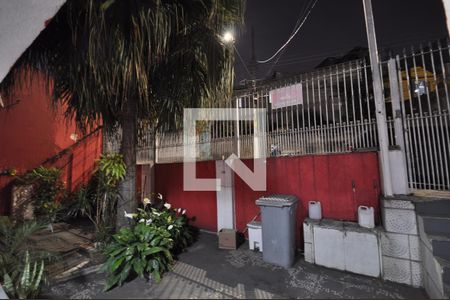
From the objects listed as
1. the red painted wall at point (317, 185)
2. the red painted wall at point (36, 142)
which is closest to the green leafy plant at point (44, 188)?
the red painted wall at point (36, 142)

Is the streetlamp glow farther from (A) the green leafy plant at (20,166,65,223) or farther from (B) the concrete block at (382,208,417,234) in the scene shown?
(A) the green leafy plant at (20,166,65,223)

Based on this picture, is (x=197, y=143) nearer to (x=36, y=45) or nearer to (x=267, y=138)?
(x=267, y=138)

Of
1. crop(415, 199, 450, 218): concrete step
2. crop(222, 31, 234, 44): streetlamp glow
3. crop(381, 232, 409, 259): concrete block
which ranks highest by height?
crop(222, 31, 234, 44): streetlamp glow

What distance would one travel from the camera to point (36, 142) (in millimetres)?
6621

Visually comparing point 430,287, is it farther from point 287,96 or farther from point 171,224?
point 171,224

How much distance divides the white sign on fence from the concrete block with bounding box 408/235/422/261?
9.16ft

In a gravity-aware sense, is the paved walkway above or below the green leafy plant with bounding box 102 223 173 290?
below

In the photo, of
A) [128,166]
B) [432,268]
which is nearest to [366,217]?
[432,268]

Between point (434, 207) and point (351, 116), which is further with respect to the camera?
point (351, 116)

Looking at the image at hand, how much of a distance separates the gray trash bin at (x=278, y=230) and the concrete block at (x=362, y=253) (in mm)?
798

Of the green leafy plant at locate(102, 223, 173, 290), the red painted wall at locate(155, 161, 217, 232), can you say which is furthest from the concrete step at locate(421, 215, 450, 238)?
the red painted wall at locate(155, 161, 217, 232)

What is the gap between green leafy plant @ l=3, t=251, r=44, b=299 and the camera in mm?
2578

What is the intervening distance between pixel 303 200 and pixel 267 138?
152 cm

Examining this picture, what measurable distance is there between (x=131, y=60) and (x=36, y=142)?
550 centimetres
